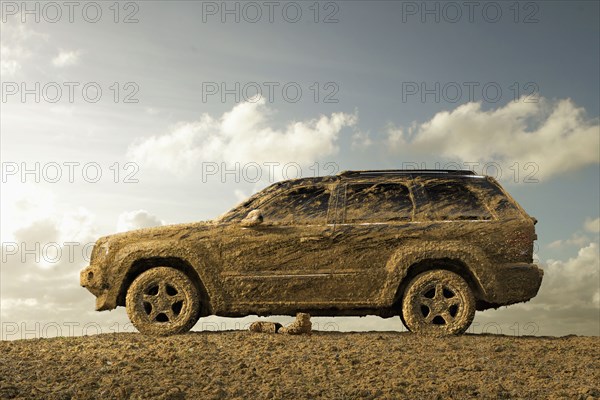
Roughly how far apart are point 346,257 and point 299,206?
3.31 ft

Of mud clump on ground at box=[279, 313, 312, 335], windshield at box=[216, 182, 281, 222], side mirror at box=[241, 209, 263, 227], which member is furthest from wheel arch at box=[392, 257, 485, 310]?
windshield at box=[216, 182, 281, 222]

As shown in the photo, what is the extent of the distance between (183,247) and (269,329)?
1.70 m

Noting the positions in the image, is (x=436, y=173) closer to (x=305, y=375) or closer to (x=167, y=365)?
(x=305, y=375)

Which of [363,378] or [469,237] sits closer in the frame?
[363,378]

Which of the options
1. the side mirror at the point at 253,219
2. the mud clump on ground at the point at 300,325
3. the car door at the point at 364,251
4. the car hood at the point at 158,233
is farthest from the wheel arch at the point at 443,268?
the car hood at the point at 158,233

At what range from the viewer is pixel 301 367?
799 cm

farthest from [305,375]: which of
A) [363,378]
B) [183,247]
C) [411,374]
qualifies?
[183,247]

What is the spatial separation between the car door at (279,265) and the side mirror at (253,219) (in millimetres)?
147

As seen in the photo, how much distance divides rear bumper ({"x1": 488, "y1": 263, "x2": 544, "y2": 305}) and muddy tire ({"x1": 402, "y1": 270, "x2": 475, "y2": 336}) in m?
0.43

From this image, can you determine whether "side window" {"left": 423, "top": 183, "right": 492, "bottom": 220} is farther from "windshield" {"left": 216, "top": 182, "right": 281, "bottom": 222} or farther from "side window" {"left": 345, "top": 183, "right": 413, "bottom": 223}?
"windshield" {"left": 216, "top": 182, "right": 281, "bottom": 222}

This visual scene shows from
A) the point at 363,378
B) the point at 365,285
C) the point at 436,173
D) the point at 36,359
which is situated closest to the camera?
the point at 363,378

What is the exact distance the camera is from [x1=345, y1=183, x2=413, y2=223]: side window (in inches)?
384

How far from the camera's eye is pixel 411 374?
7.80 m

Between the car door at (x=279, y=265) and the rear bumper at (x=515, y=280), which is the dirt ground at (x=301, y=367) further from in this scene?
the rear bumper at (x=515, y=280)
